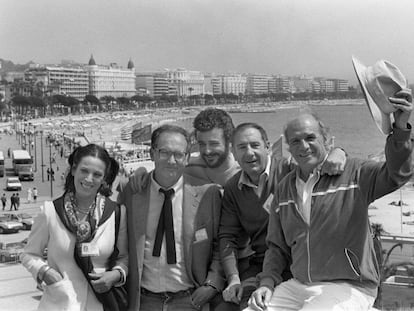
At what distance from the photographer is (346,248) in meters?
1.68

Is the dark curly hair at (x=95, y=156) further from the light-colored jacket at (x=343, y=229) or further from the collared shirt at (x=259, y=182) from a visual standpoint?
the light-colored jacket at (x=343, y=229)

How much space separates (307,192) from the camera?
175 centimetres

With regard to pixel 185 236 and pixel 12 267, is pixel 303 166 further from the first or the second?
pixel 12 267

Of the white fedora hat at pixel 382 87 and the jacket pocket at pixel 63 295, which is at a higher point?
the white fedora hat at pixel 382 87

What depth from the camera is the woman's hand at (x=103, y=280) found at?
189 cm

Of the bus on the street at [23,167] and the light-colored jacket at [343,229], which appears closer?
the light-colored jacket at [343,229]

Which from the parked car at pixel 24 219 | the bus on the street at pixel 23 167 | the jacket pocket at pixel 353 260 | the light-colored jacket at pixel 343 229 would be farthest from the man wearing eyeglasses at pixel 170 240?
the bus on the street at pixel 23 167

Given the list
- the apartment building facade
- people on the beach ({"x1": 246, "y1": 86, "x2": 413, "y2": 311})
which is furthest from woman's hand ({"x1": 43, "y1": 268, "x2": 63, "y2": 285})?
the apartment building facade

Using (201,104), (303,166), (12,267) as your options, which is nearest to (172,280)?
(303,166)

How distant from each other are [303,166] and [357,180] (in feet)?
0.58

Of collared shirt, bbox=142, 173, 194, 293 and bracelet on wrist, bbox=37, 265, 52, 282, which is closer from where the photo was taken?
bracelet on wrist, bbox=37, 265, 52, 282

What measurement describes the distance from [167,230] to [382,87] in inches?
36.3

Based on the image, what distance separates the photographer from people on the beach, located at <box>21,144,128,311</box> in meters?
1.88

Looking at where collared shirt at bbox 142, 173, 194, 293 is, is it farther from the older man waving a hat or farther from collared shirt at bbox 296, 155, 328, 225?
collared shirt at bbox 296, 155, 328, 225
